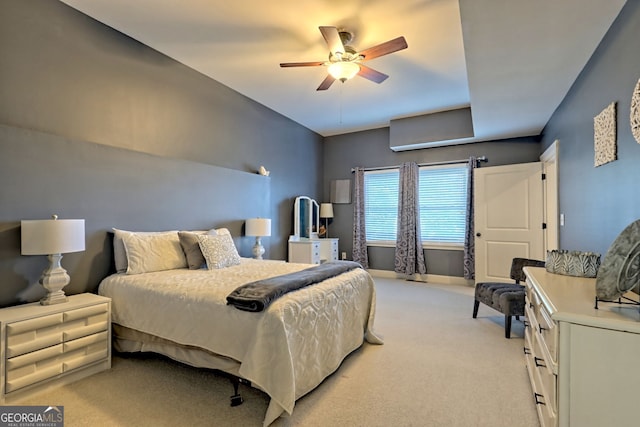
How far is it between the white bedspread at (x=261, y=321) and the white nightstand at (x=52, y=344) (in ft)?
0.64

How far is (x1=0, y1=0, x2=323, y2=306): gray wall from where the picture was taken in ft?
7.70

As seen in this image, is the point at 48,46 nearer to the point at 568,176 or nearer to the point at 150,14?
the point at 150,14

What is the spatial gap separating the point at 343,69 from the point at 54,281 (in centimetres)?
288

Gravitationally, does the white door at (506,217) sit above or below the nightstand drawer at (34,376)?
above

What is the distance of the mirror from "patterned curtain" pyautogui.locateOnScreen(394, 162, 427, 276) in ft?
5.24

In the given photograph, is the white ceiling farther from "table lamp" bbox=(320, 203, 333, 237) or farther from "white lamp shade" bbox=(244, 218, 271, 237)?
"table lamp" bbox=(320, 203, 333, 237)

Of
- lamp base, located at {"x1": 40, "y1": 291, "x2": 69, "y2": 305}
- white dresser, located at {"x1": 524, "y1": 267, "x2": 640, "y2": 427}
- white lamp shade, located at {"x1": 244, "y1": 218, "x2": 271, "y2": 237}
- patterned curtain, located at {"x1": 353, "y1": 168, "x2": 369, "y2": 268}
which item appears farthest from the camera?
patterned curtain, located at {"x1": 353, "y1": 168, "x2": 369, "y2": 268}

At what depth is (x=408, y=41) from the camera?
308 cm

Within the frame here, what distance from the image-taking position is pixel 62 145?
2.51 metres

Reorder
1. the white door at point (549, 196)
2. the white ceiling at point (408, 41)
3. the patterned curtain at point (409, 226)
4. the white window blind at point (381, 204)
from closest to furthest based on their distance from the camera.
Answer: the white ceiling at point (408, 41) < the white door at point (549, 196) < the patterned curtain at point (409, 226) < the white window blind at point (381, 204)

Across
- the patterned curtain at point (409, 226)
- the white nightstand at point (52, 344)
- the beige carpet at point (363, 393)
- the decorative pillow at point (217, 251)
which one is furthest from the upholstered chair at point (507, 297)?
the white nightstand at point (52, 344)

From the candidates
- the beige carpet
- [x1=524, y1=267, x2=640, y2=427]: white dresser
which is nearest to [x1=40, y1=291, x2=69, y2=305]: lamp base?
the beige carpet

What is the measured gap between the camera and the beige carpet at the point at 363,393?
71.2 inches

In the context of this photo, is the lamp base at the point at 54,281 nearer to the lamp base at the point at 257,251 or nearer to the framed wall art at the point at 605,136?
the lamp base at the point at 257,251
